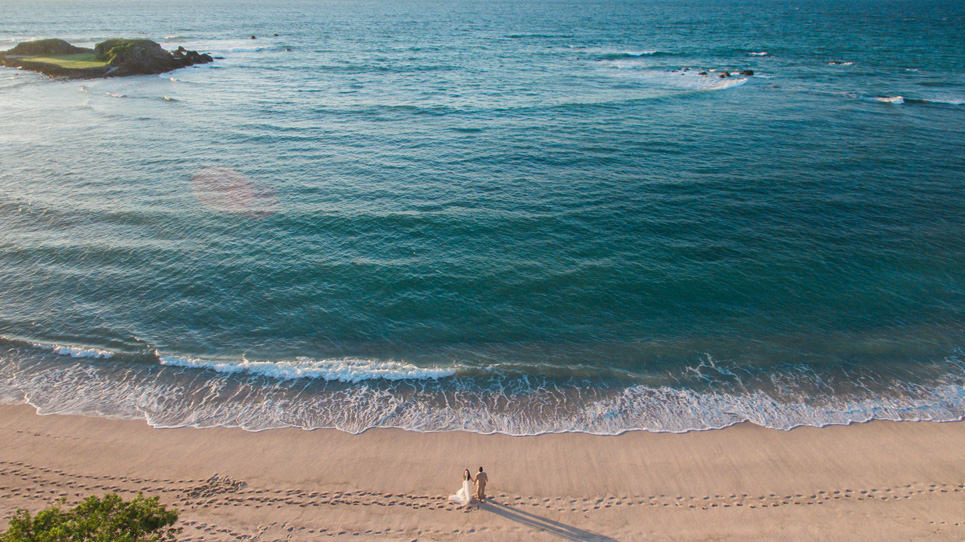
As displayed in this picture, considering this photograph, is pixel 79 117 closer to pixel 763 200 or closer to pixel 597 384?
pixel 597 384

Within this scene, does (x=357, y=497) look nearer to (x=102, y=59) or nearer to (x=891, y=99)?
(x=891, y=99)

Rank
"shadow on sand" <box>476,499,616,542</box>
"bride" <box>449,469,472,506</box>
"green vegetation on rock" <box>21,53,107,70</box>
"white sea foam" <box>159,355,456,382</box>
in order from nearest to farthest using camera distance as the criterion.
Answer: "shadow on sand" <box>476,499,616,542</box>
"bride" <box>449,469,472,506</box>
"white sea foam" <box>159,355,456,382</box>
"green vegetation on rock" <box>21,53,107,70</box>

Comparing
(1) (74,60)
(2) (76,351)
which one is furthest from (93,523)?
(1) (74,60)

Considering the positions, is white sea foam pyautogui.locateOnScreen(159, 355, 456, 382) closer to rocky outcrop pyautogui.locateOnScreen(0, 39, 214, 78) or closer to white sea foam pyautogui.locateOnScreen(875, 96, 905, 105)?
white sea foam pyautogui.locateOnScreen(875, 96, 905, 105)

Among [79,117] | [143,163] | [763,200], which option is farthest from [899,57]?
[79,117]

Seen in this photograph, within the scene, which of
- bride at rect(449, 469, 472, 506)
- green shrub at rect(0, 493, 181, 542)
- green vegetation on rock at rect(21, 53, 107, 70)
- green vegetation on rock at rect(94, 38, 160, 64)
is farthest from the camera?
green vegetation on rock at rect(94, 38, 160, 64)

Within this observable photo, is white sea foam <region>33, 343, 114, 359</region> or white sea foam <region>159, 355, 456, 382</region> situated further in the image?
white sea foam <region>33, 343, 114, 359</region>

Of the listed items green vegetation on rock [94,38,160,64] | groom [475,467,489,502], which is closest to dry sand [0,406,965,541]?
groom [475,467,489,502]
